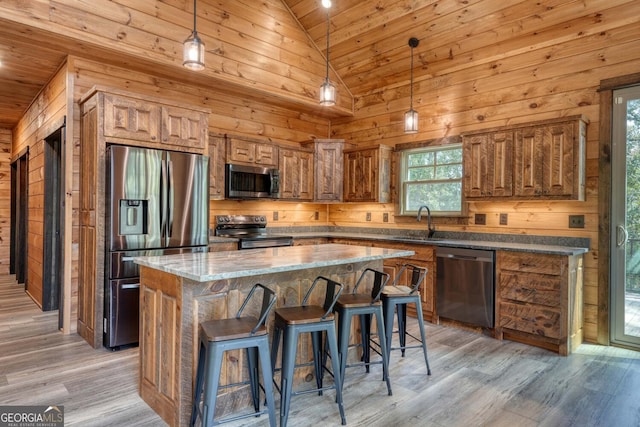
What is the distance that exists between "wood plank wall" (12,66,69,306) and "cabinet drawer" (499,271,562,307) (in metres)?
4.58

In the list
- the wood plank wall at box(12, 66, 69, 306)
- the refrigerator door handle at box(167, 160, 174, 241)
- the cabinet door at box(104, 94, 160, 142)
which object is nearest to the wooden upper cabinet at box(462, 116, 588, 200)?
the refrigerator door handle at box(167, 160, 174, 241)

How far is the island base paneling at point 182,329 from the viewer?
2.13 metres

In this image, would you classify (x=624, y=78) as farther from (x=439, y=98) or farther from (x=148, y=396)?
(x=148, y=396)

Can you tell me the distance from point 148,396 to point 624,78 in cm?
463

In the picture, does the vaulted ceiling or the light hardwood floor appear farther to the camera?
the vaulted ceiling

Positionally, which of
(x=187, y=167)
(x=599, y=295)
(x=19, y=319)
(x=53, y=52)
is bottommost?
(x=19, y=319)

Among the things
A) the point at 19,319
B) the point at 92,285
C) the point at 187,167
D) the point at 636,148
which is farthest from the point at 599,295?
the point at 19,319

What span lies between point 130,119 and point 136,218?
0.89m

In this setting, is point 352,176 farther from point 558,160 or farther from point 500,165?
point 558,160

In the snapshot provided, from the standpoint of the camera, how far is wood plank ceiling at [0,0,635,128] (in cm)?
369

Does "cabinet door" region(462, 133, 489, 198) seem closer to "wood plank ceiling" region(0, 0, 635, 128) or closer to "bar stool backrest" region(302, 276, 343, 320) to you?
"wood plank ceiling" region(0, 0, 635, 128)

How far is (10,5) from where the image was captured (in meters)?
3.12

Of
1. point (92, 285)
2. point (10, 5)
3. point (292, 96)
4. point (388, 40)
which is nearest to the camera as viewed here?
point (10, 5)

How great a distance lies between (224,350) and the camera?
1.93 m
